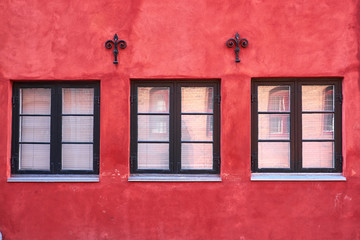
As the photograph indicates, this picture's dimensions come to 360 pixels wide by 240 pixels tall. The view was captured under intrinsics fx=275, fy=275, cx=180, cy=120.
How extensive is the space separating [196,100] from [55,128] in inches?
85.4

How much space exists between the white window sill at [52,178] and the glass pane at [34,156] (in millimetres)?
139

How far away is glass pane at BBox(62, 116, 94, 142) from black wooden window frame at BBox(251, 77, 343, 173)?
246cm

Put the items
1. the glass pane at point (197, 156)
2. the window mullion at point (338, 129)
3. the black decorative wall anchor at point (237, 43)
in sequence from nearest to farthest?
the black decorative wall anchor at point (237, 43) → the window mullion at point (338, 129) → the glass pane at point (197, 156)

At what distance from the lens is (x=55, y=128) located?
415 centimetres

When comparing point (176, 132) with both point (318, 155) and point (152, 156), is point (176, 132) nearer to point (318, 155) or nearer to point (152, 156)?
point (152, 156)

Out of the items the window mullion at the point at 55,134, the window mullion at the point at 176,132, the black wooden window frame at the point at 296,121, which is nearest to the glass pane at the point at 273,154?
the black wooden window frame at the point at 296,121

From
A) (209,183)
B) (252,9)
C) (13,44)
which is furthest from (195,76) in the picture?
(13,44)

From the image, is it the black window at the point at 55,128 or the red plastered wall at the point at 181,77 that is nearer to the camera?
the red plastered wall at the point at 181,77

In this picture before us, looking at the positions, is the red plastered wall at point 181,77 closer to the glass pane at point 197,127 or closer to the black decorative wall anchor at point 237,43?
the black decorative wall anchor at point 237,43

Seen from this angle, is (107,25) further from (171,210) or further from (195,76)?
(171,210)

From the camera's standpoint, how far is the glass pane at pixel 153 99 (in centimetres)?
417

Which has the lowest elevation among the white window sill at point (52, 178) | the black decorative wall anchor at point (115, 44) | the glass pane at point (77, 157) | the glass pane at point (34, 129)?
the white window sill at point (52, 178)

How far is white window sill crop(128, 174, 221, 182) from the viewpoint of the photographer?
13.0ft

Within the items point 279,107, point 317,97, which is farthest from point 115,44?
point 317,97
